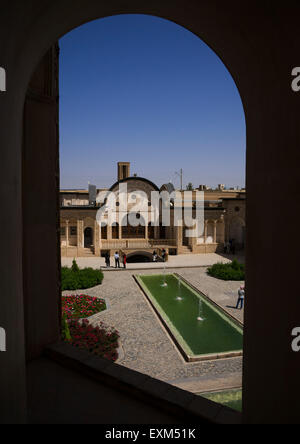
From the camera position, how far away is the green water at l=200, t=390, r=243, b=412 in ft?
22.1

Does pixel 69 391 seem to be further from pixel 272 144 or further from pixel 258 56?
pixel 258 56

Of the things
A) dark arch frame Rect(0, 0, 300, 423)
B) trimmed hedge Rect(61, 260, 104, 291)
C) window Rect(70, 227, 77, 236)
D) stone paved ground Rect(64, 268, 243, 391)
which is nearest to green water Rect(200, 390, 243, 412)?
stone paved ground Rect(64, 268, 243, 391)

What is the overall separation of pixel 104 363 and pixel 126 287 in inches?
484

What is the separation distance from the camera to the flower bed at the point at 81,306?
40.0 ft

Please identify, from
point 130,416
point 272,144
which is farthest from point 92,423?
point 272,144

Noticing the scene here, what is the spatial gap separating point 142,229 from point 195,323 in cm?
1749

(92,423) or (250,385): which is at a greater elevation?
(250,385)

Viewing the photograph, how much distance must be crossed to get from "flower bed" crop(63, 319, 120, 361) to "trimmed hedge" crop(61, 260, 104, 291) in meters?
5.68

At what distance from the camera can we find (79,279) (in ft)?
55.1

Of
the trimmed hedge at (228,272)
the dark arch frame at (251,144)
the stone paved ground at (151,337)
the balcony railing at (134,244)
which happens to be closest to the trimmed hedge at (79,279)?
the stone paved ground at (151,337)

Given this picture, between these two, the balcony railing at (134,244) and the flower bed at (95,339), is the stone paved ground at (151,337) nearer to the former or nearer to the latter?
the flower bed at (95,339)

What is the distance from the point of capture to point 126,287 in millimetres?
16750

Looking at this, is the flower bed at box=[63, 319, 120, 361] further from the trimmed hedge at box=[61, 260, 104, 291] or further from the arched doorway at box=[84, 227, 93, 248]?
the arched doorway at box=[84, 227, 93, 248]

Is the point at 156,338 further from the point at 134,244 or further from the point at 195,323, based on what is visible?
the point at 134,244
